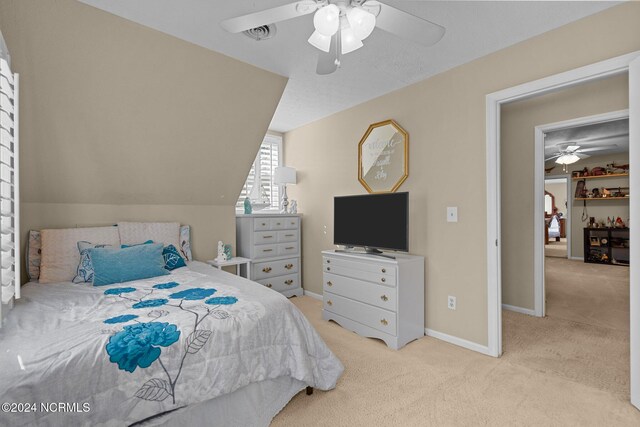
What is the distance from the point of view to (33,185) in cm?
247

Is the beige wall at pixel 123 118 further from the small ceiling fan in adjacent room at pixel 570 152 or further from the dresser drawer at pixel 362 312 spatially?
the small ceiling fan in adjacent room at pixel 570 152

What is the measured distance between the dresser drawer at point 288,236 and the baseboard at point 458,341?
6.59 ft

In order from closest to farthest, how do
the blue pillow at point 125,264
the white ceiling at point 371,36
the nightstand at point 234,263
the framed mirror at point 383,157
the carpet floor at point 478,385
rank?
the carpet floor at point 478,385 < the white ceiling at point 371,36 < the blue pillow at point 125,264 < the framed mirror at point 383,157 < the nightstand at point 234,263

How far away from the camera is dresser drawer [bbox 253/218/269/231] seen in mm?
3842

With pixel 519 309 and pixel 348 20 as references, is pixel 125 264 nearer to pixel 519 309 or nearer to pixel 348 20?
pixel 348 20

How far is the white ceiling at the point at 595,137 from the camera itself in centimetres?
470

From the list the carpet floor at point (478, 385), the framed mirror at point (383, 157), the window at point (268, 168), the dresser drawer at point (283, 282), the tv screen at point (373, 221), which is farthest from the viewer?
the window at point (268, 168)

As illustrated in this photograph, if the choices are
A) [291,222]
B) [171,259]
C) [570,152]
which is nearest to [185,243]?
[171,259]

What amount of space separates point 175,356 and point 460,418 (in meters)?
1.56

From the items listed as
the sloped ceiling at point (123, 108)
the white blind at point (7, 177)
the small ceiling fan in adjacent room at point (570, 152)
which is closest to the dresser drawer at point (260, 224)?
the sloped ceiling at point (123, 108)

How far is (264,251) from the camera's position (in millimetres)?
3922

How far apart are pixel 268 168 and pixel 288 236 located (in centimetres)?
109

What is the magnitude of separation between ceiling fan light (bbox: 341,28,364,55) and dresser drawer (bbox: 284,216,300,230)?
2792 millimetres

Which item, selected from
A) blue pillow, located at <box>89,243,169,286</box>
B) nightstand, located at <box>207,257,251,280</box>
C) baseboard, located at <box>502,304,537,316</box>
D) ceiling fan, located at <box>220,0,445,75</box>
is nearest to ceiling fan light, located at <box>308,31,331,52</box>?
ceiling fan, located at <box>220,0,445,75</box>
